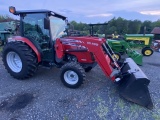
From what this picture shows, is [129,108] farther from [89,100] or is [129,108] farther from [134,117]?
[89,100]

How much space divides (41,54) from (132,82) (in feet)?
8.24

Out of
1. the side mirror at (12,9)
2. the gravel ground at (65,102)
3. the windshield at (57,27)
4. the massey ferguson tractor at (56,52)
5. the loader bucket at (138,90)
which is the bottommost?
the gravel ground at (65,102)

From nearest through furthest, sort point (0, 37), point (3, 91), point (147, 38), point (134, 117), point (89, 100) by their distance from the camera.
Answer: point (134, 117) → point (89, 100) → point (3, 91) → point (147, 38) → point (0, 37)

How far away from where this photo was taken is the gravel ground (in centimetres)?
279

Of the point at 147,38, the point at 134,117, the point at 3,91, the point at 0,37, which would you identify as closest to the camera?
the point at 134,117

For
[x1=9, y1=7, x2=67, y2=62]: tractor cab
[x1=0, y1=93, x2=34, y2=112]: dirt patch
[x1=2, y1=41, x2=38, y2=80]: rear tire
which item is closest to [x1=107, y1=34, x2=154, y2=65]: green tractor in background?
[x1=9, y1=7, x2=67, y2=62]: tractor cab

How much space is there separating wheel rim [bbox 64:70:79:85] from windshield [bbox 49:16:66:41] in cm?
107

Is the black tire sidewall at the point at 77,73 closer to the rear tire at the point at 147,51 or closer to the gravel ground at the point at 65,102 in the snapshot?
the gravel ground at the point at 65,102

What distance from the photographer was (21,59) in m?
4.02

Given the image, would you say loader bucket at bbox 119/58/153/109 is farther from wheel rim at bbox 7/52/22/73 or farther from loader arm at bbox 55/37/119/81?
wheel rim at bbox 7/52/22/73

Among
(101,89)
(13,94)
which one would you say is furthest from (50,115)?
(101,89)

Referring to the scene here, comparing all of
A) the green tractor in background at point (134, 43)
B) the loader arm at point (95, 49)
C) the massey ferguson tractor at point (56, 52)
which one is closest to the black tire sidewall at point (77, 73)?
the massey ferguson tractor at point (56, 52)

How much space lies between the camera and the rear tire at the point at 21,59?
13.1 feet

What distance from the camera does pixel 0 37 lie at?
38.6ft
